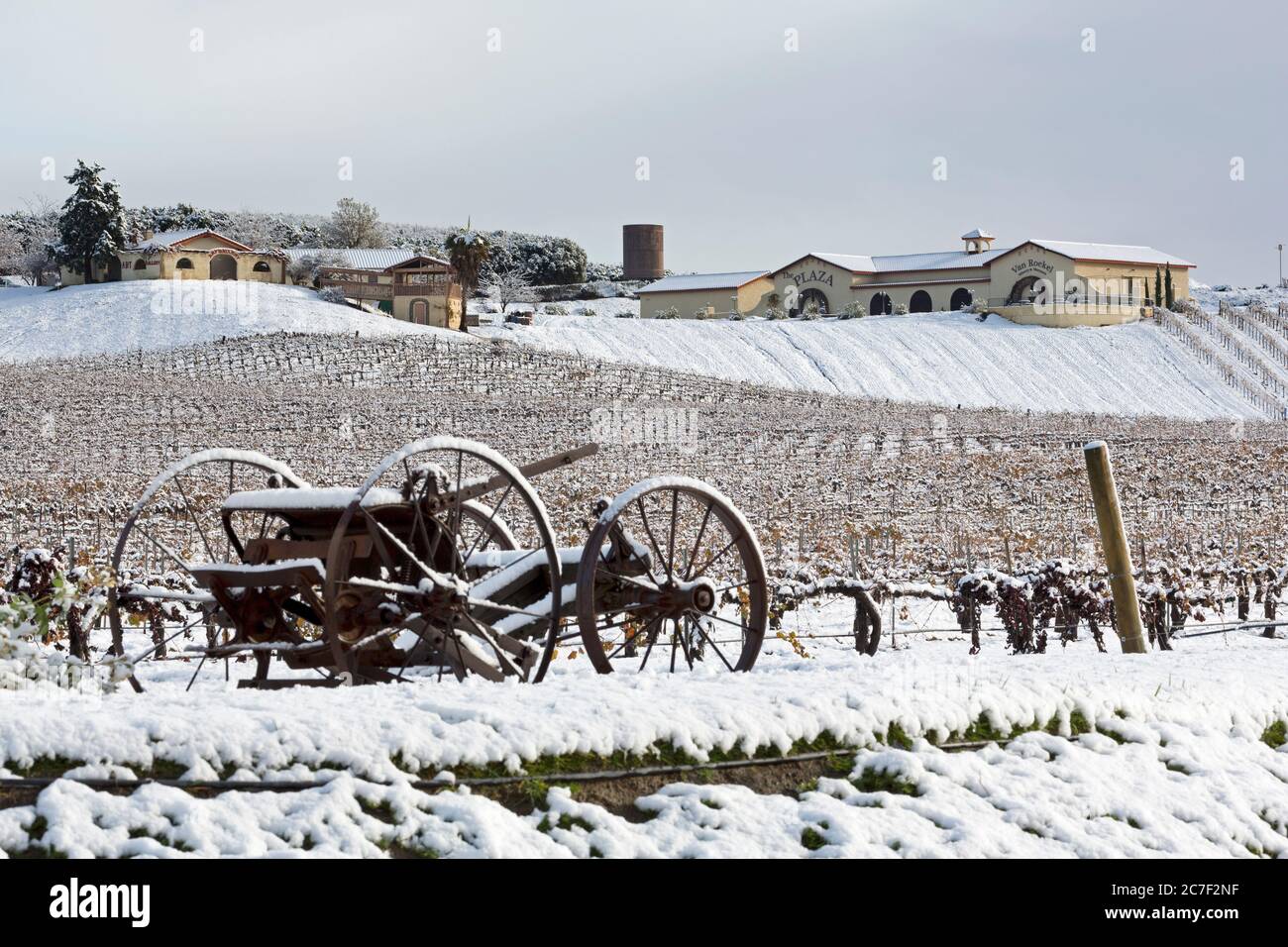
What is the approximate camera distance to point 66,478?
2716 cm

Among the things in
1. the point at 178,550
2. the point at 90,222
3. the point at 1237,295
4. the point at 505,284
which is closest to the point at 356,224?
the point at 505,284

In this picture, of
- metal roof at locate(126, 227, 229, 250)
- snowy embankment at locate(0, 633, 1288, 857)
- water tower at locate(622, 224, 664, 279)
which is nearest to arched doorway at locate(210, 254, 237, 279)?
metal roof at locate(126, 227, 229, 250)

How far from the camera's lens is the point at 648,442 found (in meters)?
36.9

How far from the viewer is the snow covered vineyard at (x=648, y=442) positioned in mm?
21984

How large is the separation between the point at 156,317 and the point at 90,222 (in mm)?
13394

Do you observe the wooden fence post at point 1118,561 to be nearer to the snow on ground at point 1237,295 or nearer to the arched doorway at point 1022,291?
the arched doorway at point 1022,291

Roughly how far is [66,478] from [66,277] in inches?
2031

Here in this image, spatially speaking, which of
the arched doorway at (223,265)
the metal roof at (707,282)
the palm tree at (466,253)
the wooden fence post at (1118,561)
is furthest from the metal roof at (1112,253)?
the wooden fence post at (1118,561)

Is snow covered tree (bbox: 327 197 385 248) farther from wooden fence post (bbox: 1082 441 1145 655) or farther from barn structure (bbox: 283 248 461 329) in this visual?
wooden fence post (bbox: 1082 441 1145 655)

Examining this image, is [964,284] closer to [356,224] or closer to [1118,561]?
[356,224]

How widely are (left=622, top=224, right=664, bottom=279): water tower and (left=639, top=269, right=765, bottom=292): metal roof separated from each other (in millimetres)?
21802

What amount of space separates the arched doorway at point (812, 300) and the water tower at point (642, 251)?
2490 centimetres
